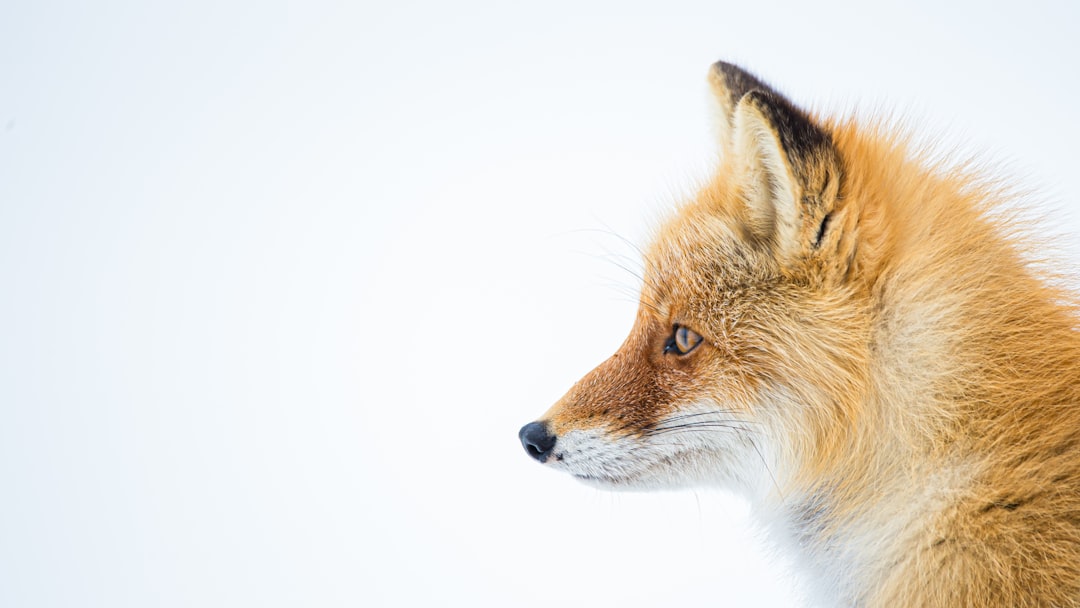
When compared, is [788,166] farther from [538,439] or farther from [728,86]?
[538,439]

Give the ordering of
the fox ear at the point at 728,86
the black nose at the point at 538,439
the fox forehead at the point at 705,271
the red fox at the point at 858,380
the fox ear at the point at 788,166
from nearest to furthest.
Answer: the red fox at the point at 858,380
the fox ear at the point at 788,166
the fox forehead at the point at 705,271
the black nose at the point at 538,439
the fox ear at the point at 728,86

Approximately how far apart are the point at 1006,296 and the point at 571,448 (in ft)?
3.78

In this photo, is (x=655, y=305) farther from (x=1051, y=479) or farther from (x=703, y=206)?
(x=1051, y=479)

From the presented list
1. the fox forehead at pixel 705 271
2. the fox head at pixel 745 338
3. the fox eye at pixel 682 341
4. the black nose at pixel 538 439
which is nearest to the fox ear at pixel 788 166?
the fox head at pixel 745 338

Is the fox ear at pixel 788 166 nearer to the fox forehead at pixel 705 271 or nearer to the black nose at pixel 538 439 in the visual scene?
the fox forehead at pixel 705 271

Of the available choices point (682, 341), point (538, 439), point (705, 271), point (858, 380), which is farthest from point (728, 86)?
point (538, 439)

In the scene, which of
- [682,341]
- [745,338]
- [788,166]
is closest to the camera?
[788,166]

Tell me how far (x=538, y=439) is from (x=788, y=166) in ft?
3.27

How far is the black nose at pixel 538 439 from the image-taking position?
89.1 inches

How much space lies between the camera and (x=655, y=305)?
234 centimetres

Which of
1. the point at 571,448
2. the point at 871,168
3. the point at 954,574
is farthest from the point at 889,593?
the point at 871,168

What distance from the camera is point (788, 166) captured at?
6.21 feet

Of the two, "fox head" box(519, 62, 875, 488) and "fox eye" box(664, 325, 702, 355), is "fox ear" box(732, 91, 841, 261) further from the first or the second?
"fox eye" box(664, 325, 702, 355)

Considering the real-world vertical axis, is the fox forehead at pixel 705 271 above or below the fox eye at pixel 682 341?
above
